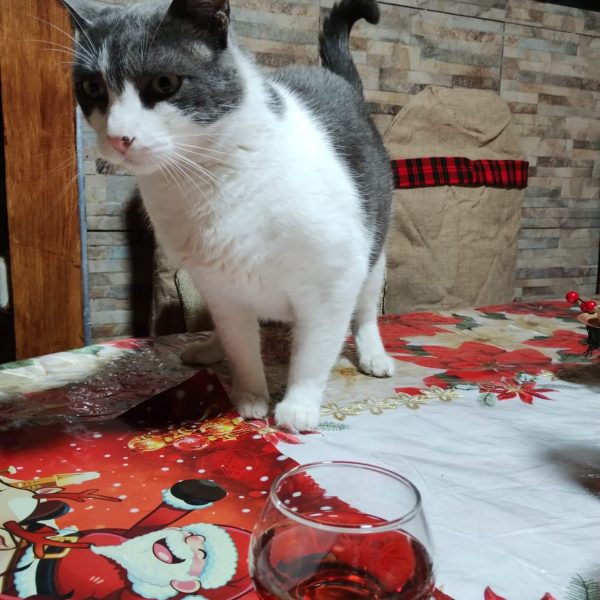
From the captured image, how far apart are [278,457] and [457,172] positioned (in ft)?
4.84

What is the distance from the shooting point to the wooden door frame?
1.34 metres

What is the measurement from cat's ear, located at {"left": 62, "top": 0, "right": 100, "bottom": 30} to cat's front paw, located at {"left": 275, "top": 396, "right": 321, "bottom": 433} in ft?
1.99

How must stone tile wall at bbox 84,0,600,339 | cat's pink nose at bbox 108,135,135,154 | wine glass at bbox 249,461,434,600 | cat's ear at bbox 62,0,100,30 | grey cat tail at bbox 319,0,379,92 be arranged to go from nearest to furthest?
wine glass at bbox 249,461,434,600 → cat's pink nose at bbox 108,135,135,154 → cat's ear at bbox 62,0,100,30 → grey cat tail at bbox 319,0,379,92 → stone tile wall at bbox 84,0,600,339

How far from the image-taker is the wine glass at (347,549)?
1.16 feet

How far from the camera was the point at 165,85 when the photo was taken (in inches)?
30.7

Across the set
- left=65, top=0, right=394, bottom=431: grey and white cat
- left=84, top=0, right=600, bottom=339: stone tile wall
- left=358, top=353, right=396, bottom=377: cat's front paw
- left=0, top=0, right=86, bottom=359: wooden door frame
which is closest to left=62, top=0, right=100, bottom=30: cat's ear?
left=65, top=0, right=394, bottom=431: grey and white cat

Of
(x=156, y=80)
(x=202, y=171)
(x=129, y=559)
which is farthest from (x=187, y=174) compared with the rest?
(x=129, y=559)

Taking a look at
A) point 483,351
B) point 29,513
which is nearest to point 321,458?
point 29,513

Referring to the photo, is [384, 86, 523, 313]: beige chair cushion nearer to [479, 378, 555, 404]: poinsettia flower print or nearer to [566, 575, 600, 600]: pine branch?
[479, 378, 555, 404]: poinsettia flower print

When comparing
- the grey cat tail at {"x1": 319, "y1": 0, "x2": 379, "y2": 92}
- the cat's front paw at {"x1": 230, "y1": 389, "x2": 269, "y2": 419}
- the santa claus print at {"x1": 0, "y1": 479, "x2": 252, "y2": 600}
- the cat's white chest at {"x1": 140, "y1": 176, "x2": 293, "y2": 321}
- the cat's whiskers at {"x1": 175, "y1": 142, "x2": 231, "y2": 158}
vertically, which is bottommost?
the cat's front paw at {"x1": 230, "y1": 389, "x2": 269, "y2": 419}

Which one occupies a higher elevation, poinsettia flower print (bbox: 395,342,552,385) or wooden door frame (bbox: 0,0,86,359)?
wooden door frame (bbox: 0,0,86,359)

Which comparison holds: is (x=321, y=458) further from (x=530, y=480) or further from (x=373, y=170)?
(x=373, y=170)

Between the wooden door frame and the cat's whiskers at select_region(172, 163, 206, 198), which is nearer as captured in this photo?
the cat's whiskers at select_region(172, 163, 206, 198)

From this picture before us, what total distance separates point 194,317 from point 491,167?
3.60 ft
